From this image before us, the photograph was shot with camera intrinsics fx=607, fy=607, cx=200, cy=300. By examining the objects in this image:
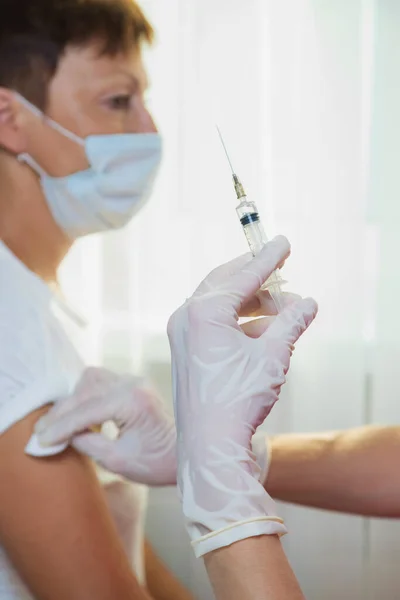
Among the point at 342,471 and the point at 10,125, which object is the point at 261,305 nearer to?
the point at 342,471

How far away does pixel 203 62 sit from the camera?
108 centimetres

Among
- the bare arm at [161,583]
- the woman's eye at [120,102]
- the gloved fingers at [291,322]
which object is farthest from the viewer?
the bare arm at [161,583]

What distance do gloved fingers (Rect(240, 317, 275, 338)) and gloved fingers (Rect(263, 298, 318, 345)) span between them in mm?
34

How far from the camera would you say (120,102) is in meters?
1.00

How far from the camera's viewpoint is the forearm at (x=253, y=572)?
1.75 ft

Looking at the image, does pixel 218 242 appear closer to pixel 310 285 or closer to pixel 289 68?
pixel 310 285

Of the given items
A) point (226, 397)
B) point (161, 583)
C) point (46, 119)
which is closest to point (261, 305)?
point (226, 397)

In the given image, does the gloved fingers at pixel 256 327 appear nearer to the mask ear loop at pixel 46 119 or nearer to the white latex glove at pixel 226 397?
the white latex glove at pixel 226 397

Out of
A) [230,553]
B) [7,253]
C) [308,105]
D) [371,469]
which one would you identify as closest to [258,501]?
[230,553]

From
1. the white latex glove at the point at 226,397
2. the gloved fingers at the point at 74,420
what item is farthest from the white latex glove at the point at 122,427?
the white latex glove at the point at 226,397

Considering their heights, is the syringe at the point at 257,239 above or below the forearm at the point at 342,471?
above

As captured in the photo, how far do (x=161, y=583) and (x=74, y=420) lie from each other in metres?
0.48

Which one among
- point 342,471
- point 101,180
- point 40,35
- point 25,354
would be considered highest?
point 40,35

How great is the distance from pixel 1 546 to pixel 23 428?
171mm
